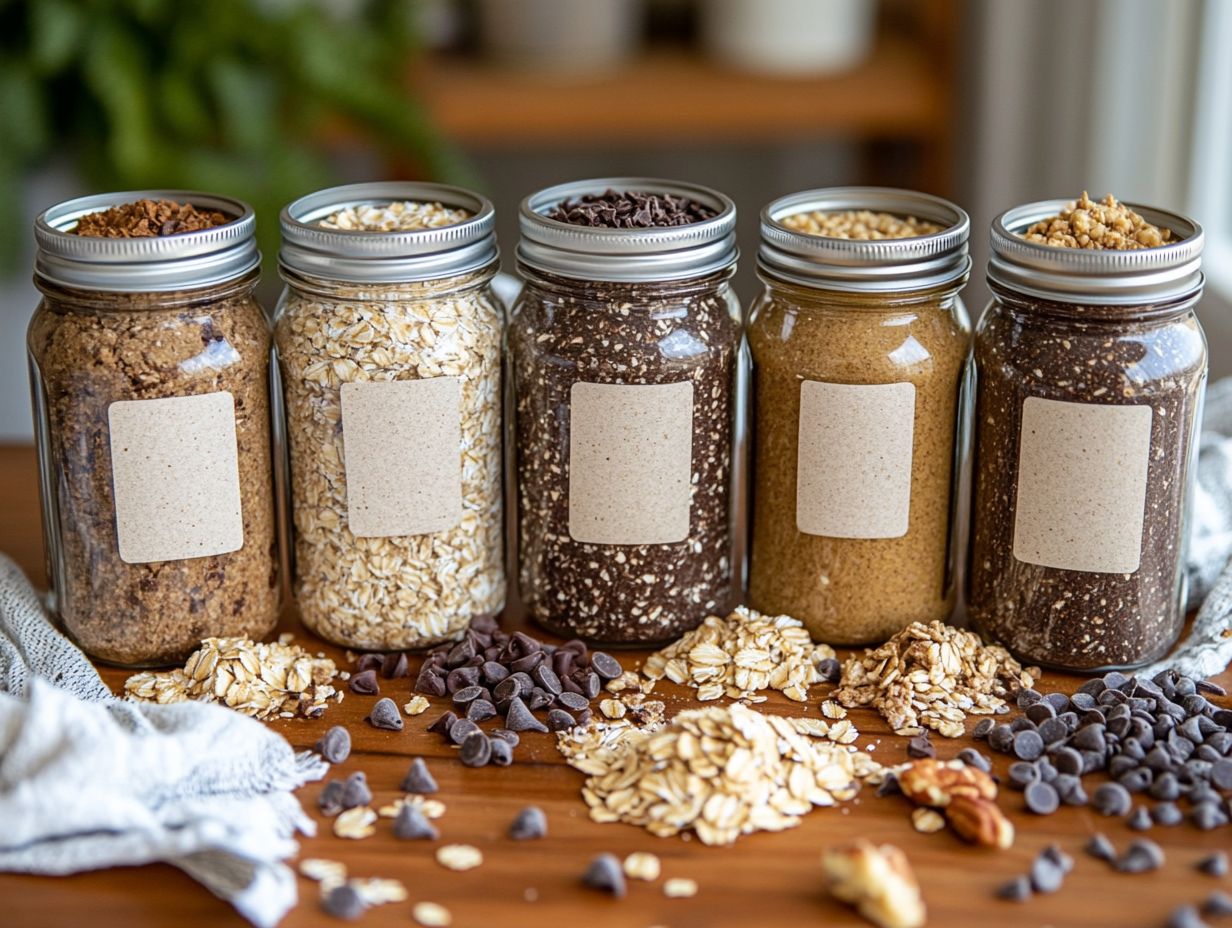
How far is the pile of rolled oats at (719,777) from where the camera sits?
0.95m

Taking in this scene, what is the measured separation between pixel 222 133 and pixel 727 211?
135cm

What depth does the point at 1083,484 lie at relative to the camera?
1103 mm

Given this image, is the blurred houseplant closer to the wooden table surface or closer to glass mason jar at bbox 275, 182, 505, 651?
glass mason jar at bbox 275, 182, 505, 651

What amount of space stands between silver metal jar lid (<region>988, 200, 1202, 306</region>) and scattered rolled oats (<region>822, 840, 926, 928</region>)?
44 centimetres

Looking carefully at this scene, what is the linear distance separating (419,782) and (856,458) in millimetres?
417

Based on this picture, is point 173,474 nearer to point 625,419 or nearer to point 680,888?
point 625,419

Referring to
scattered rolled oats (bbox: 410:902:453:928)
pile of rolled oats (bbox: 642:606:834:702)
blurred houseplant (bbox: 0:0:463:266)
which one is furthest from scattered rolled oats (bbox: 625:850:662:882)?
blurred houseplant (bbox: 0:0:463:266)

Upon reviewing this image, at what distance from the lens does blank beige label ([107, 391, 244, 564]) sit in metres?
1.10

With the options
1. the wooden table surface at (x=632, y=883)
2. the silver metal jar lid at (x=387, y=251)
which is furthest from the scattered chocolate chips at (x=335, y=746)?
the silver metal jar lid at (x=387, y=251)

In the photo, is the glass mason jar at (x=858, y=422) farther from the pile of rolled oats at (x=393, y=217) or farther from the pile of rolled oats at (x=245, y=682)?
the pile of rolled oats at (x=245, y=682)

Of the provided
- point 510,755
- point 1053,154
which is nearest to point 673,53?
point 1053,154

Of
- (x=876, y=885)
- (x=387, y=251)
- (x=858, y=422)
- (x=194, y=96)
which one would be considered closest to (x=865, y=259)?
(x=858, y=422)

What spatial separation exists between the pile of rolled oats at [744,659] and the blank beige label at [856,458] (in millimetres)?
91

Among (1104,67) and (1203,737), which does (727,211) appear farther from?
(1104,67)
